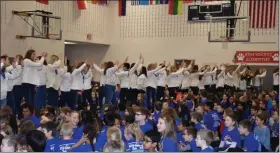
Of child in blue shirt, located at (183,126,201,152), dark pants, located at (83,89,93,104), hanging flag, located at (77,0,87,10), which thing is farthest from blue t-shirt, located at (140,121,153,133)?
hanging flag, located at (77,0,87,10)

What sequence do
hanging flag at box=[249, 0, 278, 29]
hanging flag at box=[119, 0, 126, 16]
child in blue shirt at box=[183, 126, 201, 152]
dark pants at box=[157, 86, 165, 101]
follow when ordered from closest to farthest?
child in blue shirt at box=[183, 126, 201, 152] → dark pants at box=[157, 86, 165, 101] → hanging flag at box=[249, 0, 278, 29] → hanging flag at box=[119, 0, 126, 16]

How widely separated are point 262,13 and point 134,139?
51.3ft

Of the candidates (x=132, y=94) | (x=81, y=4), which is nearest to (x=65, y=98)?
(x=132, y=94)

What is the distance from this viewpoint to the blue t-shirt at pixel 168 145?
16.3 ft

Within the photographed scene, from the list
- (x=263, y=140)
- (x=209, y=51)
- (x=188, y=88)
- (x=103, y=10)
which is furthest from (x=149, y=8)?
(x=263, y=140)

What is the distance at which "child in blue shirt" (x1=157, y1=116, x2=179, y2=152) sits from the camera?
16.4 feet

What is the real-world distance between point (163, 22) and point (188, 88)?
7.55 meters

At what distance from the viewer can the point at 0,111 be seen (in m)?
6.47

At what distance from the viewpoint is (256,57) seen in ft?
65.4

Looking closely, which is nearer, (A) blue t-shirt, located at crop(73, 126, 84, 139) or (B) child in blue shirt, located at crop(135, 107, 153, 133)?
(A) blue t-shirt, located at crop(73, 126, 84, 139)

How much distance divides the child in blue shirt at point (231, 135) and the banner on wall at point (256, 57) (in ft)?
46.7

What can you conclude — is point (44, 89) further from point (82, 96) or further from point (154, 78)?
point (154, 78)

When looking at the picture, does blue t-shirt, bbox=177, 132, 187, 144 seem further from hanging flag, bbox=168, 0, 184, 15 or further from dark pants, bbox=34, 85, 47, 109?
hanging flag, bbox=168, 0, 184, 15

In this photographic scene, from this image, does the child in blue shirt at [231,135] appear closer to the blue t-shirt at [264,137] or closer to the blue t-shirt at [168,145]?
the blue t-shirt at [264,137]
